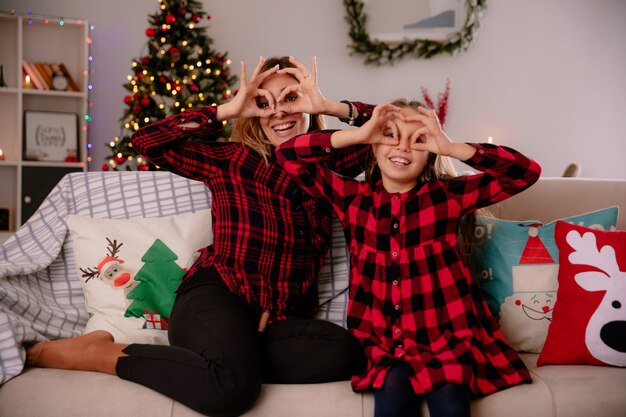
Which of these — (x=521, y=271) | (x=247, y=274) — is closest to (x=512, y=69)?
(x=521, y=271)

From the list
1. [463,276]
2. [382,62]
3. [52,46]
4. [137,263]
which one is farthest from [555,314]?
[52,46]

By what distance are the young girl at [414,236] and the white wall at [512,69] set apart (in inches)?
132

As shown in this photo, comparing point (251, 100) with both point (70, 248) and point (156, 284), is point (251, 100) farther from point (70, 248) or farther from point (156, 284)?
point (70, 248)

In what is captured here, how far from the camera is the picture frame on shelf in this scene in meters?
4.50

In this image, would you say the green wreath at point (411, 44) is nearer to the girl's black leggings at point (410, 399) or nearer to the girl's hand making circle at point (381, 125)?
the girl's hand making circle at point (381, 125)

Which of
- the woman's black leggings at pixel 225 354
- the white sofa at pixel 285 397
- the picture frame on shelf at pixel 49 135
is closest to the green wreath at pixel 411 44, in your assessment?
the picture frame on shelf at pixel 49 135

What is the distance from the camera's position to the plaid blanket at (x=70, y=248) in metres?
1.81

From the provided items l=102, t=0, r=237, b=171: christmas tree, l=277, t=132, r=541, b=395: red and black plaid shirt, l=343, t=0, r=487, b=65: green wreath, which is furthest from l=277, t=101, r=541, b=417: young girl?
l=343, t=0, r=487, b=65: green wreath

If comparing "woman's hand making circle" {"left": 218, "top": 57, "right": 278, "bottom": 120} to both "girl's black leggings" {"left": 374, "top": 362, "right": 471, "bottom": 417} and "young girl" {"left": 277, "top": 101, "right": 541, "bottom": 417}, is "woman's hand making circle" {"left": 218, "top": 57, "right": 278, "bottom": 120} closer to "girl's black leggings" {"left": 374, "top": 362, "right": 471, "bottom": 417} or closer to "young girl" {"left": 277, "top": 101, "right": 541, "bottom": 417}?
"young girl" {"left": 277, "top": 101, "right": 541, "bottom": 417}

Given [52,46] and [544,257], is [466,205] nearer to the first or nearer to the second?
[544,257]

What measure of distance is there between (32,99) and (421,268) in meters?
3.85

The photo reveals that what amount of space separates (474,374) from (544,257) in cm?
51

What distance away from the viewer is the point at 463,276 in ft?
5.38

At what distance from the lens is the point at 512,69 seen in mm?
5301
